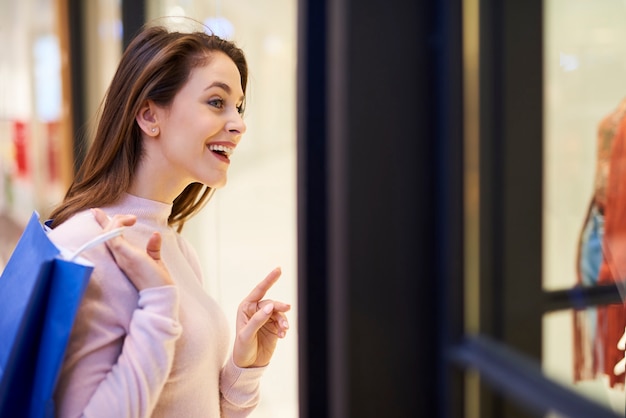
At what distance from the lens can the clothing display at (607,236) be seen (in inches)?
49.3

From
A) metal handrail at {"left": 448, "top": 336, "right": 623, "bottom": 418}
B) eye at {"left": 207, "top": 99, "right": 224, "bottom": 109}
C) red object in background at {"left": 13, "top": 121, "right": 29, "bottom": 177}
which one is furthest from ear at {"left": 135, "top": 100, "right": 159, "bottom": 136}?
red object in background at {"left": 13, "top": 121, "right": 29, "bottom": 177}

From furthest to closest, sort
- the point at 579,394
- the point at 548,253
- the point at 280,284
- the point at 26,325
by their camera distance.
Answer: the point at 280,284, the point at 548,253, the point at 26,325, the point at 579,394

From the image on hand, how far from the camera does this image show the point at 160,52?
1213mm

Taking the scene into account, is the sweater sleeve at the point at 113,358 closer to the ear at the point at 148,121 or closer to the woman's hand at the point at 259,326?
the woman's hand at the point at 259,326

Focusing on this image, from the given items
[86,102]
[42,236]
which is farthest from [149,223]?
[86,102]

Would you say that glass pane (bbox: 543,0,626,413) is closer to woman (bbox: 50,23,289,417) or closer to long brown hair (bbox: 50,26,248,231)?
woman (bbox: 50,23,289,417)

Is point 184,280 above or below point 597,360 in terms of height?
above

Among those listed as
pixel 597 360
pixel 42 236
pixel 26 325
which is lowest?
pixel 597 360

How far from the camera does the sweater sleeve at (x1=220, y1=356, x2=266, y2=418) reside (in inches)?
50.4

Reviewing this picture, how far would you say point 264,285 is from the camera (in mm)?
1241

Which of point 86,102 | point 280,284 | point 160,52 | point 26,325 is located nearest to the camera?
point 26,325

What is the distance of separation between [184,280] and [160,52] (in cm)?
43

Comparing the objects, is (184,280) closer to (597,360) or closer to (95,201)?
(95,201)

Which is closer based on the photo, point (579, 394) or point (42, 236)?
point (579, 394)
